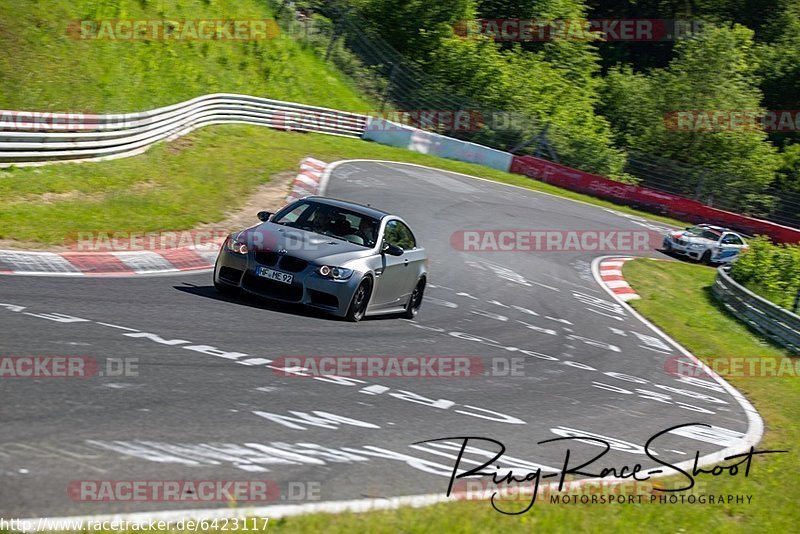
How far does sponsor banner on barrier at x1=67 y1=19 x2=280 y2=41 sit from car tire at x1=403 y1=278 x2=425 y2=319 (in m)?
16.6

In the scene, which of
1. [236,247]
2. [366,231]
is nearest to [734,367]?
[366,231]

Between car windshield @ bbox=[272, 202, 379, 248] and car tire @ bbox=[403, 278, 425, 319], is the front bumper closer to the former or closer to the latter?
Answer: car windshield @ bbox=[272, 202, 379, 248]

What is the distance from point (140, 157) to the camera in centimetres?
2161

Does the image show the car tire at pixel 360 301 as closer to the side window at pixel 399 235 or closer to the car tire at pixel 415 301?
the side window at pixel 399 235

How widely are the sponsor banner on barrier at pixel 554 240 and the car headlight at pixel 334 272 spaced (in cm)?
1073

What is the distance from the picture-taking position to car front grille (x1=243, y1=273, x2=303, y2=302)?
37.8 ft

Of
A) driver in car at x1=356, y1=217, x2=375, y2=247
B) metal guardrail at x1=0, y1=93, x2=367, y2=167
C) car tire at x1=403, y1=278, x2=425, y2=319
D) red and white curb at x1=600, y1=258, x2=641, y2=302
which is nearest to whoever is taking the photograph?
driver in car at x1=356, y1=217, x2=375, y2=247

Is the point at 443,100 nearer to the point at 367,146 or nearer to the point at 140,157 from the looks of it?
the point at 367,146

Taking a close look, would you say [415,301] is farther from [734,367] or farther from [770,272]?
[770,272]

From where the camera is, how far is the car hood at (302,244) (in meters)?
11.6

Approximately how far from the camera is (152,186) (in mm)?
19609

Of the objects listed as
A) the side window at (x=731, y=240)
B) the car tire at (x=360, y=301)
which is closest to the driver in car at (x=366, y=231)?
the car tire at (x=360, y=301)

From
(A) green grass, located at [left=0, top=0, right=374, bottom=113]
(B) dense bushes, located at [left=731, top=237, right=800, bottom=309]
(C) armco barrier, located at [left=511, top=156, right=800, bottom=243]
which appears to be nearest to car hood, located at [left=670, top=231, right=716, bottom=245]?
(B) dense bushes, located at [left=731, top=237, right=800, bottom=309]

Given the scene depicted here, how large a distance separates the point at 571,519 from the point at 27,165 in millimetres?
13607
